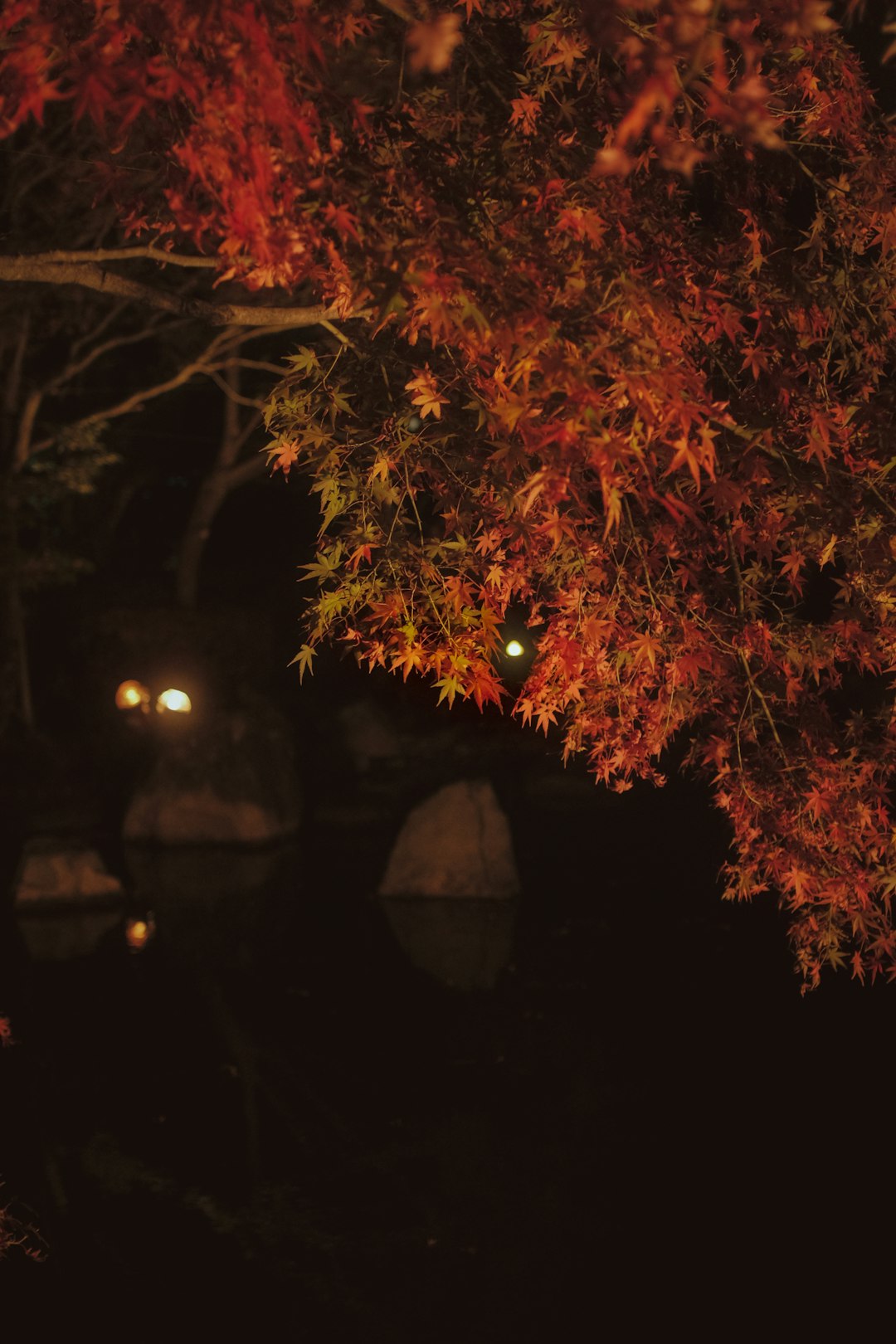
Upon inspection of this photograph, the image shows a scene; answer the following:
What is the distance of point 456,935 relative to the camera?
12.8 m

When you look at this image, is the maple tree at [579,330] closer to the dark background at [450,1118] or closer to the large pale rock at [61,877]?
the dark background at [450,1118]

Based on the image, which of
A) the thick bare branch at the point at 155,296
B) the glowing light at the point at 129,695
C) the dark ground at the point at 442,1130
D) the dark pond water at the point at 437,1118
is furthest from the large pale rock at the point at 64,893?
the thick bare branch at the point at 155,296

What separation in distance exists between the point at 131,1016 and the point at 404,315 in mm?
8191

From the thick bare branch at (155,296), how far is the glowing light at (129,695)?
12439 millimetres

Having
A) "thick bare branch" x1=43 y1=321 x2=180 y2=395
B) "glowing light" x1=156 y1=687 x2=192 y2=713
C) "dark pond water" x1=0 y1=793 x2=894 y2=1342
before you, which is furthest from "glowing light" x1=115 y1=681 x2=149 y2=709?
"dark pond water" x1=0 y1=793 x2=894 y2=1342

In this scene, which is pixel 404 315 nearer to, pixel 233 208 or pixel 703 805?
pixel 233 208

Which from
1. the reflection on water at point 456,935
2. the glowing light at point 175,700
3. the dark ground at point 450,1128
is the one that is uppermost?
the glowing light at point 175,700

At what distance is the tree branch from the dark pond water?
4.86 metres

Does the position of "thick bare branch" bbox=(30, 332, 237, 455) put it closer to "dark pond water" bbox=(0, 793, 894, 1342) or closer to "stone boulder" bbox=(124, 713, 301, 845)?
"stone boulder" bbox=(124, 713, 301, 845)

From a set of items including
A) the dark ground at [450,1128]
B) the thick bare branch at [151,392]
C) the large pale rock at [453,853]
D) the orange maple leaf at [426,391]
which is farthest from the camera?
the thick bare branch at [151,392]

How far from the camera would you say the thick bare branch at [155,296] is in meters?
4.66

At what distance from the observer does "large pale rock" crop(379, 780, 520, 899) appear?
45.8 feet

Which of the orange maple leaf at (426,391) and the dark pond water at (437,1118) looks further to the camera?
the dark pond water at (437,1118)

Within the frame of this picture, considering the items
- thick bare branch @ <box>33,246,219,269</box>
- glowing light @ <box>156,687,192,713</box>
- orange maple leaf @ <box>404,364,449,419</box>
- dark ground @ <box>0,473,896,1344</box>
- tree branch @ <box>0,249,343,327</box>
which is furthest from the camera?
glowing light @ <box>156,687,192,713</box>
